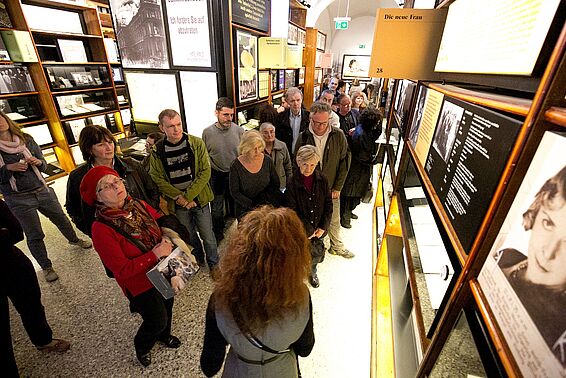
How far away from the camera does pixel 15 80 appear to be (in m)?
4.05

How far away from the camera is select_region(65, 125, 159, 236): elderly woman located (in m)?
1.84

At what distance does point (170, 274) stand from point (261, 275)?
0.85 meters

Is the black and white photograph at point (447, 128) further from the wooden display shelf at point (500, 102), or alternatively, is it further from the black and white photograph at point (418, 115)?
the black and white photograph at point (418, 115)

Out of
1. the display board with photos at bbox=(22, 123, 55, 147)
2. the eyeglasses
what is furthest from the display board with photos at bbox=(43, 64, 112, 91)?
the eyeglasses

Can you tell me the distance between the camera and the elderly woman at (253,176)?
2.19m

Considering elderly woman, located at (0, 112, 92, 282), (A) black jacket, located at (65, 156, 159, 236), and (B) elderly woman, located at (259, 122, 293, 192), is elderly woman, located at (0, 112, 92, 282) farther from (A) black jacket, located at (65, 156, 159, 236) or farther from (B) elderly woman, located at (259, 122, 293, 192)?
(B) elderly woman, located at (259, 122, 293, 192)

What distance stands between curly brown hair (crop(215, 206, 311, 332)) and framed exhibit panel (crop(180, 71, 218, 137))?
283 cm

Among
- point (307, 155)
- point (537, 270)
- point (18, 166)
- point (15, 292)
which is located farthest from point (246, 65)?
point (537, 270)

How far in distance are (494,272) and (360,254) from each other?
2.55m

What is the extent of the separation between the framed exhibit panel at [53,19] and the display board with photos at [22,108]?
118 centimetres

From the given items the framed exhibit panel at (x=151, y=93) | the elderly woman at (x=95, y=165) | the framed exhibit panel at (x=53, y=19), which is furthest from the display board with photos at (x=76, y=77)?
the elderly woman at (x=95, y=165)

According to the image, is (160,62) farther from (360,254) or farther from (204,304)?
(360,254)

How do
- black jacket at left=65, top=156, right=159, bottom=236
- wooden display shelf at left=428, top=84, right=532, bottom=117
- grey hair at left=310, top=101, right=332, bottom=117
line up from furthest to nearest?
grey hair at left=310, top=101, right=332, bottom=117 → black jacket at left=65, top=156, right=159, bottom=236 → wooden display shelf at left=428, top=84, right=532, bottom=117

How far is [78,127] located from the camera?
4867 millimetres
